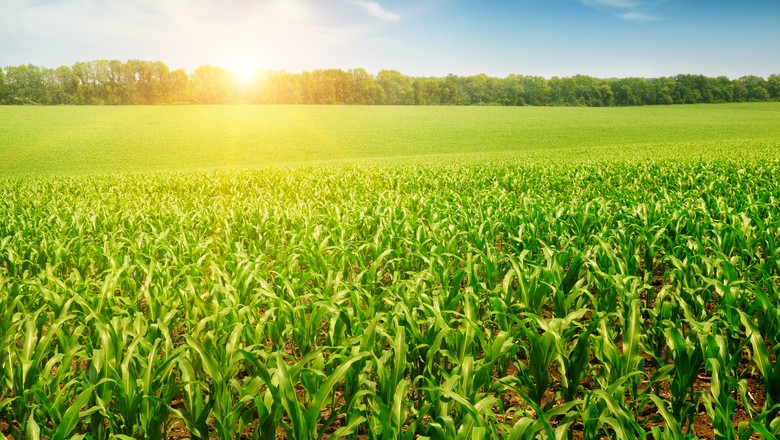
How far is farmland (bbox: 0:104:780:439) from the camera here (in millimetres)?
2434

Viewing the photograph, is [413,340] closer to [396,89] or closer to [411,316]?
[411,316]

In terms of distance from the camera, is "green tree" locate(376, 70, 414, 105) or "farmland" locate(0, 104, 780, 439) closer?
"farmland" locate(0, 104, 780, 439)

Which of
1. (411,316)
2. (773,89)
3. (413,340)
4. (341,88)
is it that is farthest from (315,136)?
(773,89)

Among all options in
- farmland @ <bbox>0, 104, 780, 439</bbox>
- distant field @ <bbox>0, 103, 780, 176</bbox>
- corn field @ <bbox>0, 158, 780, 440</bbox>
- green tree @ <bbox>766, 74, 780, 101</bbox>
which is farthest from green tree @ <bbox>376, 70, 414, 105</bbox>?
corn field @ <bbox>0, 158, 780, 440</bbox>

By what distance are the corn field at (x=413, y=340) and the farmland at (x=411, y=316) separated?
2cm

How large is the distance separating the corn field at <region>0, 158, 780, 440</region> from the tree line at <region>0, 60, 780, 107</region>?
105003mm

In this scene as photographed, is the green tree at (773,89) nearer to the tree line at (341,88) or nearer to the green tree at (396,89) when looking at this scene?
the tree line at (341,88)

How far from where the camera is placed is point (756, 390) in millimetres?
3350

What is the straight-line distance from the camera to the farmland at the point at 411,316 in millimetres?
2434

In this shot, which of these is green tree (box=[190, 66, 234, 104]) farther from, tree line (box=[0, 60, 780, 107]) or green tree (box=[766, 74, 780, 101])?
green tree (box=[766, 74, 780, 101])

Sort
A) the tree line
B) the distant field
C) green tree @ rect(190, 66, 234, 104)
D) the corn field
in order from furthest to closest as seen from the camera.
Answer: green tree @ rect(190, 66, 234, 104), the tree line, the distant field, the corn field

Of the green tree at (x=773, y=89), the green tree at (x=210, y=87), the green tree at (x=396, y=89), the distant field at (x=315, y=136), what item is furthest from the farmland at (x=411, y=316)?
the green tree at (x=773, y=89)

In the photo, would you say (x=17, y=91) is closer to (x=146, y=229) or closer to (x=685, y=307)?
(x=146, y=229)

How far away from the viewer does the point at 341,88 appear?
109688mm
